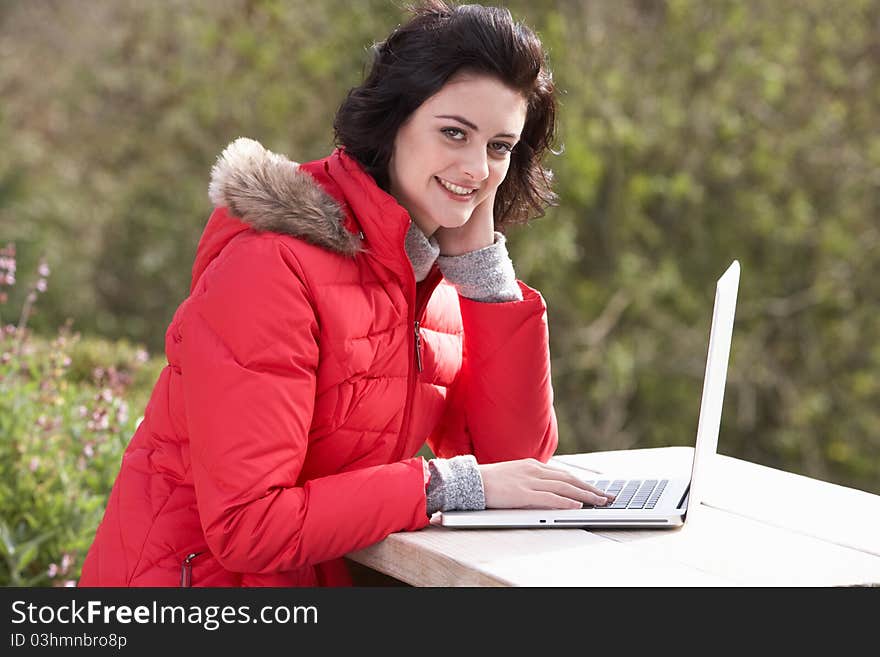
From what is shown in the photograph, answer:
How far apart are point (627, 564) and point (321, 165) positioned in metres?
0.85

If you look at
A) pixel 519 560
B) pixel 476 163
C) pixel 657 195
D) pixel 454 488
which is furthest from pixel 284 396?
pixel 657 195

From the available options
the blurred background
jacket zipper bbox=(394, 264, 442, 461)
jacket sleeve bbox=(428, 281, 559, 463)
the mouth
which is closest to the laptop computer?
jacket zipper bbox=(394, 264, 442, 461)

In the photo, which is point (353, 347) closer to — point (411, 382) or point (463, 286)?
point (411, 382)

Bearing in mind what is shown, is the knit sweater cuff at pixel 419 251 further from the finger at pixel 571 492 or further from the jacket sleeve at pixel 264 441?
the finger at pixel 571 492

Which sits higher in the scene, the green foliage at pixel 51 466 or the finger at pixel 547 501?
the green foliage at pixel 51 466

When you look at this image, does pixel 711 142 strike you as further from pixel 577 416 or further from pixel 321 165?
pixel 321 165

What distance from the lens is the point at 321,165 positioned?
81.0 inches

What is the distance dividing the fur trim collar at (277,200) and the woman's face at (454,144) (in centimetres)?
17

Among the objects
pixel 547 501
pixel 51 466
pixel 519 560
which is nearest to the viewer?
pixel 519 560

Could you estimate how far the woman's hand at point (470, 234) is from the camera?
7.03ft

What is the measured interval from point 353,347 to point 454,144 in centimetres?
38

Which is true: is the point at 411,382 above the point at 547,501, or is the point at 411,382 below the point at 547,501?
above

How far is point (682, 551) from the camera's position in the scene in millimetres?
1702

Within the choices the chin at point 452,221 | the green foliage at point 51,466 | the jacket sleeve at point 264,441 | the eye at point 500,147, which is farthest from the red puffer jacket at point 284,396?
the green foliage at point 51,466
